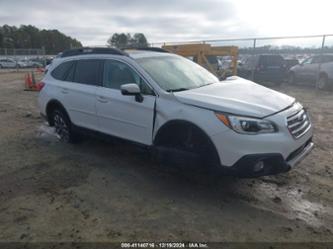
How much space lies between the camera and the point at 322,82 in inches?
533

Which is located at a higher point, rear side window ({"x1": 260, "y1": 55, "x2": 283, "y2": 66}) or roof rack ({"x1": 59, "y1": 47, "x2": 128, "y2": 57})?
rear side window ({"x1": 260, "y1": 55, "x2": 283, "y2": 66})

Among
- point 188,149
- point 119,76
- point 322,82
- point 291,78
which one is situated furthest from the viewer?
point 291,78

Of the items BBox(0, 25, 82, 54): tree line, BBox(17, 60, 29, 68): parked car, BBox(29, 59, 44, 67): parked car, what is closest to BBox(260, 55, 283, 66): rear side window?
BBox(29, 59, 44, 67): parked car

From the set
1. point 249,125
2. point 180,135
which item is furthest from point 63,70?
point 249,125

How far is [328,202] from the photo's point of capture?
143 inches

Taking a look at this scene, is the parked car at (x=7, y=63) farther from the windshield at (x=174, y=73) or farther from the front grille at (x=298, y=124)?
the front grille at (x=298, y=124)

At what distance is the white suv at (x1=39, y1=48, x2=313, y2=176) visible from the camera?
3348 mm

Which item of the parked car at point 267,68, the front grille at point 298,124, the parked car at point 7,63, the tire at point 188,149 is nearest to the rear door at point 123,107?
the tire at point 188,149

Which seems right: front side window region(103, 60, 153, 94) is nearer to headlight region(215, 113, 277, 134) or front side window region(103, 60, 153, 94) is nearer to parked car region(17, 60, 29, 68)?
headlight region(215, 113, 277, 134)

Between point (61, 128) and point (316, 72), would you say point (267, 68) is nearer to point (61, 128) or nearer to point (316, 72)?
point (316, 72)

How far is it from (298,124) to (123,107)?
2390mm

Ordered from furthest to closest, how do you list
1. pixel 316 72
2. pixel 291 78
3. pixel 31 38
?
pixel 31 38
pixel 291 78
pixel 316 72

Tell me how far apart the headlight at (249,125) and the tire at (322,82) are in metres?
11.8

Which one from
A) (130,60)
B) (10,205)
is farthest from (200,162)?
(10,205)
